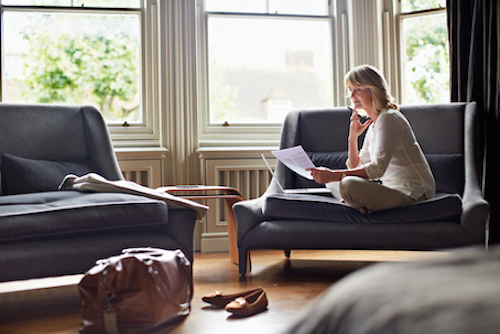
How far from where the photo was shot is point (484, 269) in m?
0.34

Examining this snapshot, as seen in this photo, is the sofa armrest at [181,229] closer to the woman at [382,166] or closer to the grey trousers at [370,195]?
the woman at [382,166]

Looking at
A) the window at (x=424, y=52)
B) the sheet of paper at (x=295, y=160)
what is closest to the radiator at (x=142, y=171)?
the sheet of paper at (x=295, y=160)

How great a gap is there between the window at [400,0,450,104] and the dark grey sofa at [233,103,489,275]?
0.75 meters

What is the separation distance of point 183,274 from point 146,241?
1.29 feet

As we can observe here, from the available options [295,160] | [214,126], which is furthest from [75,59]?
[295,160]

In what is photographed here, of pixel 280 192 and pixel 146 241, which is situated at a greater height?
pixel 280 192

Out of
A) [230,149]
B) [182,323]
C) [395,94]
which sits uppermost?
[395,94]

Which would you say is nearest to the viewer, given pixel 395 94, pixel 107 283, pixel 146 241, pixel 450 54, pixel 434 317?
pixel 434 317

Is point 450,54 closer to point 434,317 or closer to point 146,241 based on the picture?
point 146,241

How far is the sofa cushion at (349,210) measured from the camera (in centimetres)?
233

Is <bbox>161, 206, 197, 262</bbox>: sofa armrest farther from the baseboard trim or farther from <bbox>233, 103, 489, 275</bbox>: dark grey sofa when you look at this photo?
the baseboard trim

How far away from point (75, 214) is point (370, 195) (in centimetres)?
137

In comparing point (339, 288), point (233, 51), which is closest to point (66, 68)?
point (233, 51)

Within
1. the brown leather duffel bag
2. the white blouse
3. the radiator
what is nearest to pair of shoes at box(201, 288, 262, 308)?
the brown leather duffel bag
